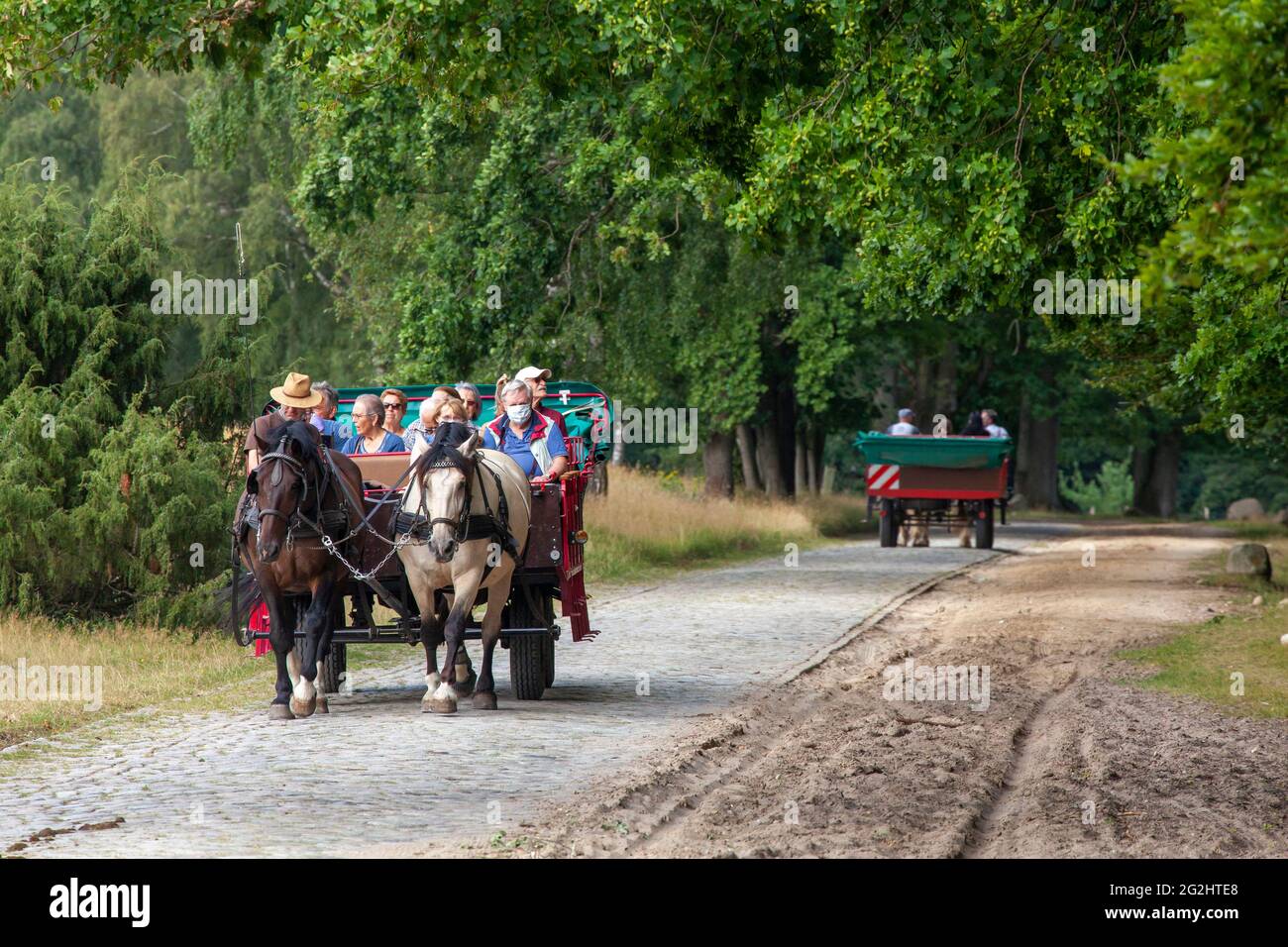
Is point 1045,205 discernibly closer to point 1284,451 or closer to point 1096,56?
point 1096,56

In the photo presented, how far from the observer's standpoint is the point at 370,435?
14055 millimetres

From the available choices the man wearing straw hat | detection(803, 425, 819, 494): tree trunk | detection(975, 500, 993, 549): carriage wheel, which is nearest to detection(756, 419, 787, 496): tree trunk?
detection(803, 425, 819, 494): tree trunk

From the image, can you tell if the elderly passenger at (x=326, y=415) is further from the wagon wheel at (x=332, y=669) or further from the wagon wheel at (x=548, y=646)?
the wagon wheel at (x=548, y=646)

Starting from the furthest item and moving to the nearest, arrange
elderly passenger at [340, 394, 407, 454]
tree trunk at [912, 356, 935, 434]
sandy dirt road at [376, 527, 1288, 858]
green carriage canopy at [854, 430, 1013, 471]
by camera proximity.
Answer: tree trunk at [912, 356, 935, 434]
green carriage canopy at [854, 430, 1013, 471]
elderly passenger at [340, 394, 407, 454]
sandy dirt road at [376, 527, 1288, 858]

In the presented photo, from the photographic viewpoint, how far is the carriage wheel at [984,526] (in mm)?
33003

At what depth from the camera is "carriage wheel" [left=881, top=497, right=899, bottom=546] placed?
33156mm

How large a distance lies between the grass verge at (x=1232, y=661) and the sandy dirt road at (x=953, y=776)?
1.14 ft

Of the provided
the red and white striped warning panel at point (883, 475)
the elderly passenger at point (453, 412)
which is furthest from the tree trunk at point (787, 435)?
the elderly passenger at point (453, 412)

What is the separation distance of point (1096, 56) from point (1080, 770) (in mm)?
5833

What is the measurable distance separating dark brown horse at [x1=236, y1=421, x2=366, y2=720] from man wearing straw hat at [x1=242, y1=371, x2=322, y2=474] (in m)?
0.07

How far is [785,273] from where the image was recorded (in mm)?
32188

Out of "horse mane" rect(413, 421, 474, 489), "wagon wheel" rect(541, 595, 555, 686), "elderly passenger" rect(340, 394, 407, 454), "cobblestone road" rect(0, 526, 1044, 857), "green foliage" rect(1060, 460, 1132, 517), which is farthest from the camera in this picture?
"green foliage" rect(1060, 460, 1132, 517)

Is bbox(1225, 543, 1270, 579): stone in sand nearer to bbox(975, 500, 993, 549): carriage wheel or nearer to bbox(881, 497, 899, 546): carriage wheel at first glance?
bbox(975, 500, 993, 549): carriage wheel
